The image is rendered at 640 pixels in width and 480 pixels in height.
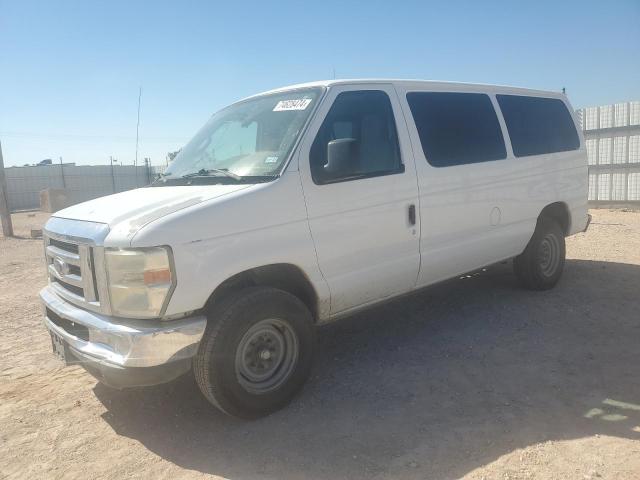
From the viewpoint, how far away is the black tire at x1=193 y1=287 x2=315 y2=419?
3.17 meters

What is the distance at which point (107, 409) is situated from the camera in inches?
149

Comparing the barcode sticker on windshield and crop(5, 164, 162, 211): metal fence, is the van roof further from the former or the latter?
crop(5, 164, 162, 211): metal fence

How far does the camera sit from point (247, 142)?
13.2ft

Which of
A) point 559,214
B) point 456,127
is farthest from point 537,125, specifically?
point 456,127

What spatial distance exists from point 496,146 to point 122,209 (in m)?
3.59

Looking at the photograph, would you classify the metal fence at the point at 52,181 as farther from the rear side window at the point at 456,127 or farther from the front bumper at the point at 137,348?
the front bumper at the point at 137,348

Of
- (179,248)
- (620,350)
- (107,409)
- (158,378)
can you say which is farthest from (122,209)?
(620,350)

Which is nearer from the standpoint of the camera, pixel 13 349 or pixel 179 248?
pixel 179 248

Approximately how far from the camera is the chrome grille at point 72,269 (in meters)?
3.15

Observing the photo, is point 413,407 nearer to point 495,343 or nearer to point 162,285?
point 495,343

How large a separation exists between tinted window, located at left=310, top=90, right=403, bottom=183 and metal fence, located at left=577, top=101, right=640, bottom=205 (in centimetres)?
1109

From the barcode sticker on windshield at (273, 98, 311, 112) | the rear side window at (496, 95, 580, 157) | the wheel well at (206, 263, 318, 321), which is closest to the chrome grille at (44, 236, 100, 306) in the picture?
the wheel well at (206, 263, 318, 321)

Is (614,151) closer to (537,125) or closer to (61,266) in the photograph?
(537,125)

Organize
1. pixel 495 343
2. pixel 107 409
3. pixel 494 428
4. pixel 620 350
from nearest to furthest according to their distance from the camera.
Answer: pixel 494 428, pixel 107 409, pixel 620 350, pixel 495 343
